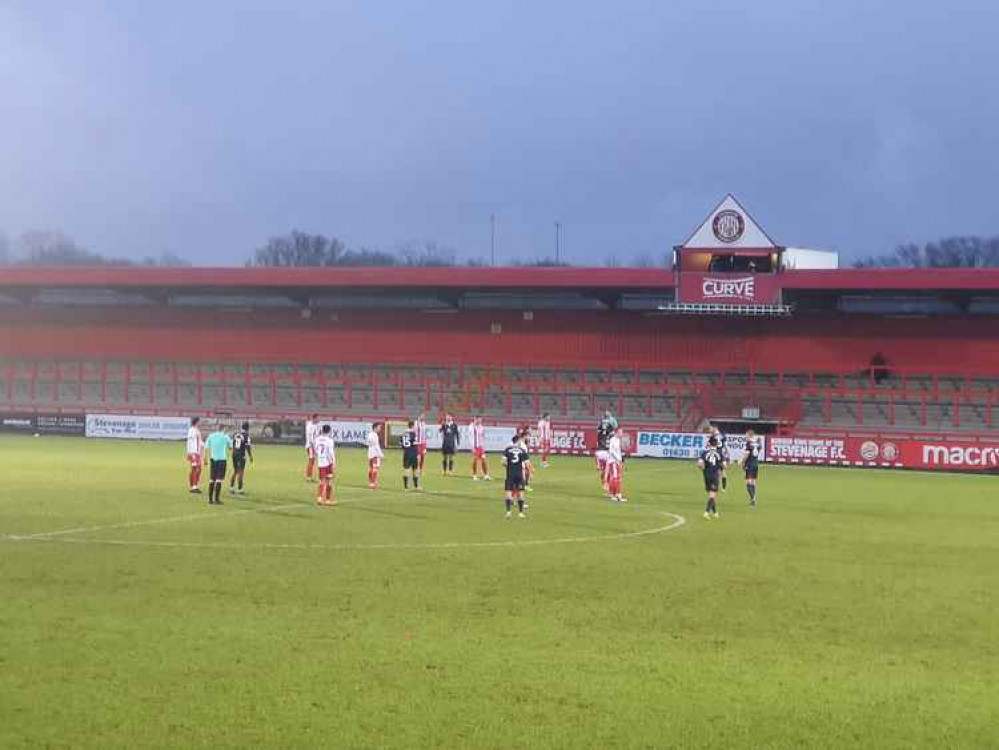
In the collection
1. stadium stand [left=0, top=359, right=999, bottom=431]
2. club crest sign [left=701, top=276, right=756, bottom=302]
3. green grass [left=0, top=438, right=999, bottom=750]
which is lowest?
green grass [left=0, top=438, right=999, bottom=750]

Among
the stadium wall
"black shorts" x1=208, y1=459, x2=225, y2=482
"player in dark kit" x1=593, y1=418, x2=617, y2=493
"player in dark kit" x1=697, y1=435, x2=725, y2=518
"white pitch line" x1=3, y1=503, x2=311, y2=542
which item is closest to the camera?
"white pitch line" x1=3, y1=503, x2=311, y2=542

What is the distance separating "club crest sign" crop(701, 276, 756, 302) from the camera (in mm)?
69000

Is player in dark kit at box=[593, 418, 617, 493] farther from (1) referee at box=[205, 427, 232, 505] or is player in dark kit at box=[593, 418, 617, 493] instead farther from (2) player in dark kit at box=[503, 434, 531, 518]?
(1) referee at box=[205, 427, 232, 505]

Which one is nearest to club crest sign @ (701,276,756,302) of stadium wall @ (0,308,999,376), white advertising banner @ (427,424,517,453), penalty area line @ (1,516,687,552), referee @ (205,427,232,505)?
stadium wall @ (0,308,999,376)

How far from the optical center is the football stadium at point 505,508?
475 inches

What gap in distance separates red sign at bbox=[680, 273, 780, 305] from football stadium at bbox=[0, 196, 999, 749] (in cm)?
15

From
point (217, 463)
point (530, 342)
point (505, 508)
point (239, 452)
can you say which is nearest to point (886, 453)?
point (530, 342)

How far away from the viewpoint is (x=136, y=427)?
229 feet

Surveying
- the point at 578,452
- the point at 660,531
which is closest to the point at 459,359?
the point at 578,452

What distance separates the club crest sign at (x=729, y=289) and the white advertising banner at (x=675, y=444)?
10904 millimetres

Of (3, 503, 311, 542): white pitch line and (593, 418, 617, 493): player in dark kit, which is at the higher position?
(593, 418, 617, 493): player in dark kit

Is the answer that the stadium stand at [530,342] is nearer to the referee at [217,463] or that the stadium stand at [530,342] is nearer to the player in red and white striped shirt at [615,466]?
the player in red and white striped shirt at [615,466]

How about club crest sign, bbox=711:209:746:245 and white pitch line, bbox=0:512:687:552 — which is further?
club crest sign, bbox=711:209:746:245

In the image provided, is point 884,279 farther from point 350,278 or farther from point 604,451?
point 604,451
